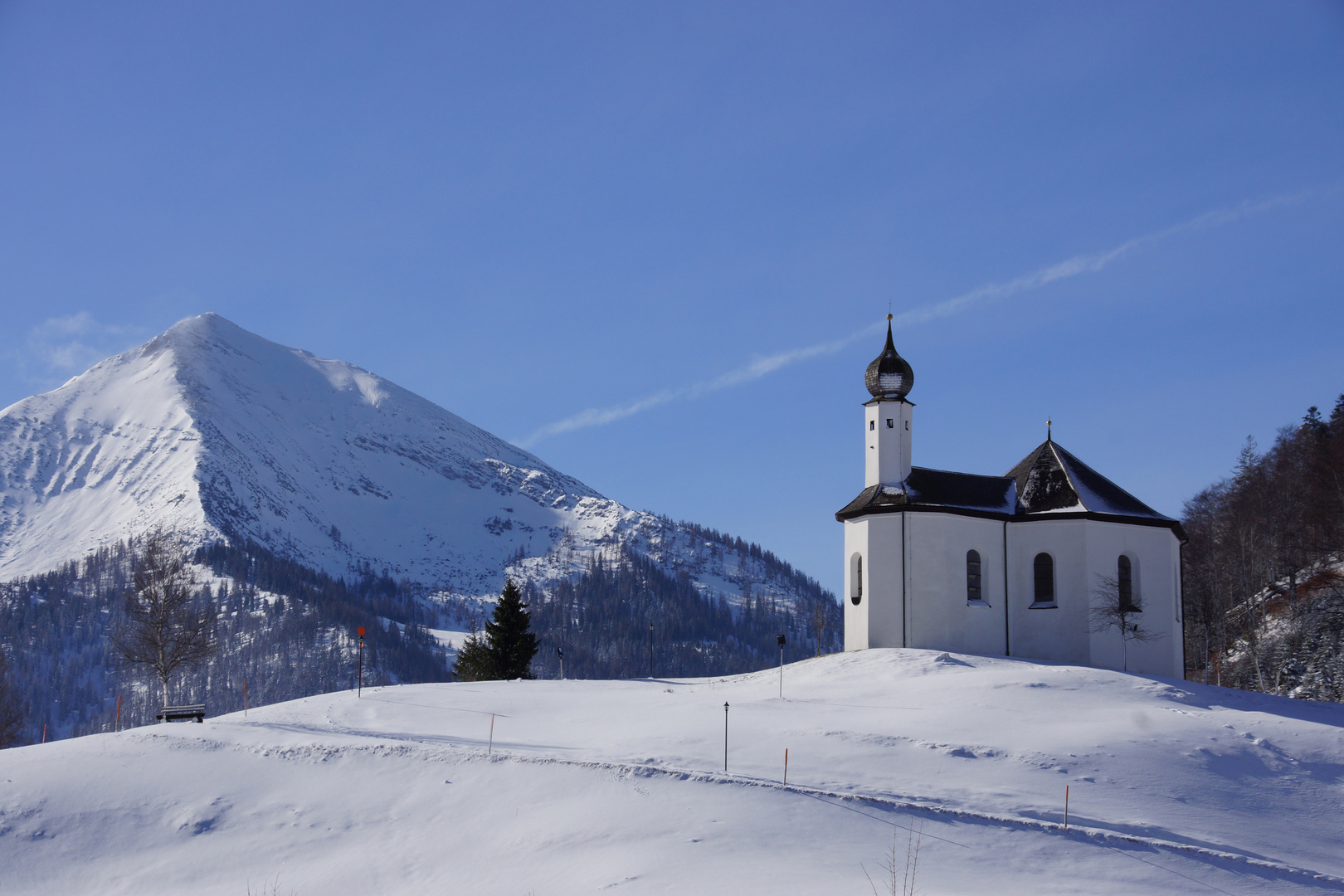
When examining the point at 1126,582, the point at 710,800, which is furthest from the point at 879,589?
the point at 710,800

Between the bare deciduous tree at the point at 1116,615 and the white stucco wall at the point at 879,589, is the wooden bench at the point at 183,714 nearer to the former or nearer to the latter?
the white stucco wall at the point at 879,589

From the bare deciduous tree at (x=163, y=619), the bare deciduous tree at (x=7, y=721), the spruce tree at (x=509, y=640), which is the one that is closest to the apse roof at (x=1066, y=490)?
the spruce tree at (x=509, y=640)

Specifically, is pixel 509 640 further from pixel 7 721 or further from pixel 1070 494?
pixel 7 721

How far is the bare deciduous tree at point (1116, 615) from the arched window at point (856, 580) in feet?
29.6

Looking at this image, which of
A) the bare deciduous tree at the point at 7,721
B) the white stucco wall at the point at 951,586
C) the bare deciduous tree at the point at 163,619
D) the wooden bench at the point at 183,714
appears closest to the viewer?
the wooden bench at the point at 183,714

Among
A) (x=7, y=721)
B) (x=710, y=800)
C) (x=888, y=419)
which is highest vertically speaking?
(x=888, y=419)

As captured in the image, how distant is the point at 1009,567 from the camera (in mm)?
49000

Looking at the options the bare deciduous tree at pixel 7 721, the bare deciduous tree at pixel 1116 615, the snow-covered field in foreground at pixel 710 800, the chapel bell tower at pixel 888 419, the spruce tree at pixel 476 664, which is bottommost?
the bare deciduous tree at pixel 7 721

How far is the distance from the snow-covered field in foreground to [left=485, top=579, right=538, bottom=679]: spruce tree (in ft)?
67.7

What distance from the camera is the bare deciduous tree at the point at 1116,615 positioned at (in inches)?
1823

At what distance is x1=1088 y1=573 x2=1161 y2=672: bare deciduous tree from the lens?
1823 inches

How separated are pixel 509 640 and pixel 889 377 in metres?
22.8

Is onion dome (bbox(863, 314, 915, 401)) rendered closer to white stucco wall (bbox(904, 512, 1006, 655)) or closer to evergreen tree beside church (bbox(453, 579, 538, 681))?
white stucco wall (bbox(904, 512, 1006, 655))

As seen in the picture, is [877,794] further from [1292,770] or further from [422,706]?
[422,706]
